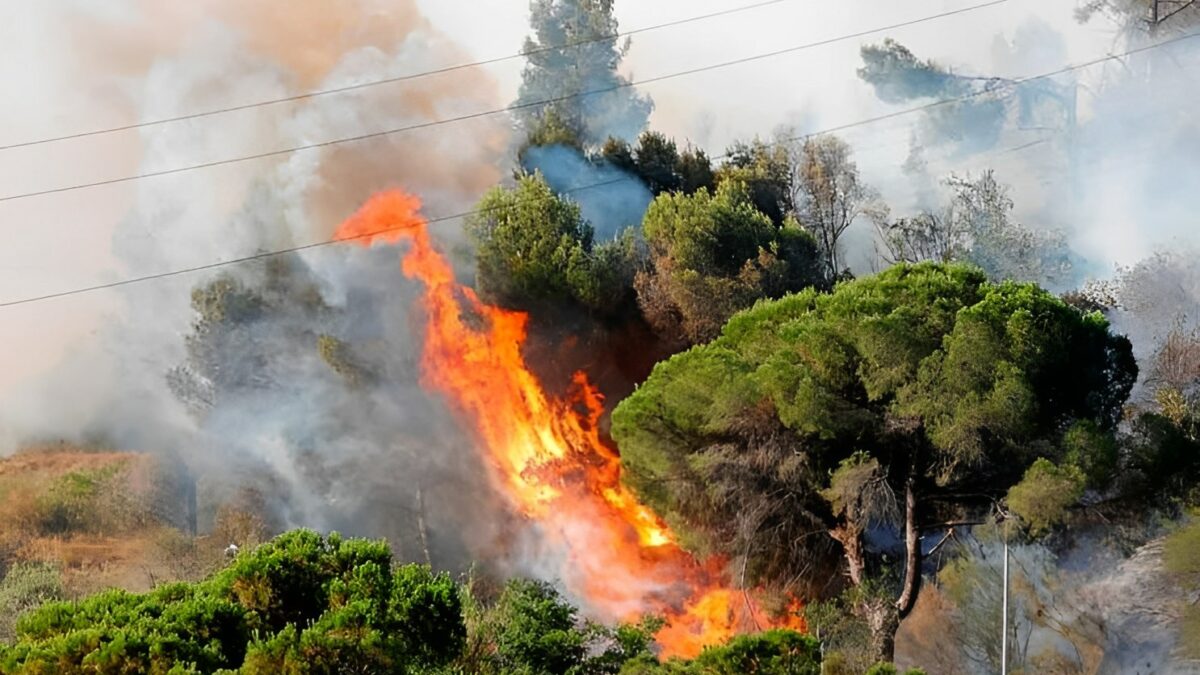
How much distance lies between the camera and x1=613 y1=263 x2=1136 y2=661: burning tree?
3056 cm

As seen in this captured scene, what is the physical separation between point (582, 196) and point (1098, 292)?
18031 millimetres

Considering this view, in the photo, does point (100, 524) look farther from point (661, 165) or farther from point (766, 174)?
point (766, 174)

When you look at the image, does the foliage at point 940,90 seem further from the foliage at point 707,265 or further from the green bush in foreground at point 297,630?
the green bush in foreground at point 297,630

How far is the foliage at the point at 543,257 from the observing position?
41500mm

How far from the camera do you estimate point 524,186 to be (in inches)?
1697

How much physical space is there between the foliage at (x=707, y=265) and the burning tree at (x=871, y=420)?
7.46m

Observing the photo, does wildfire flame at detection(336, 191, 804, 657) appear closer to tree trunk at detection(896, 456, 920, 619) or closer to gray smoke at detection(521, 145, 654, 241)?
gray smoke at detection(521, 145, 654, 241)

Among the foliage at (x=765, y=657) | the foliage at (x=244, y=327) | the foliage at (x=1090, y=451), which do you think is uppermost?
the foliage at (x=244, y=327)

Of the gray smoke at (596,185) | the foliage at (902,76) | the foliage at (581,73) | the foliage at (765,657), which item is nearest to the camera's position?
the foliage at (765,657)

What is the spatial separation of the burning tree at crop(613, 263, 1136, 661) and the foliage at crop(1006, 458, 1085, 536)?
27.7 inches

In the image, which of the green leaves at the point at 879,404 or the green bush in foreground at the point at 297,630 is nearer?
the green bush in foreground at the point at 297,630

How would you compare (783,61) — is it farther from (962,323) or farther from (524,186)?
(962,323)

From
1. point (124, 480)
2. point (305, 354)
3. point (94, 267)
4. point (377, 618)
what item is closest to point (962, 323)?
point (377, 618)

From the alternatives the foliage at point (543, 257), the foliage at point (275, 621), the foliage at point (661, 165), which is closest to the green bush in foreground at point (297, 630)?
the foliage at point (275, 621)
